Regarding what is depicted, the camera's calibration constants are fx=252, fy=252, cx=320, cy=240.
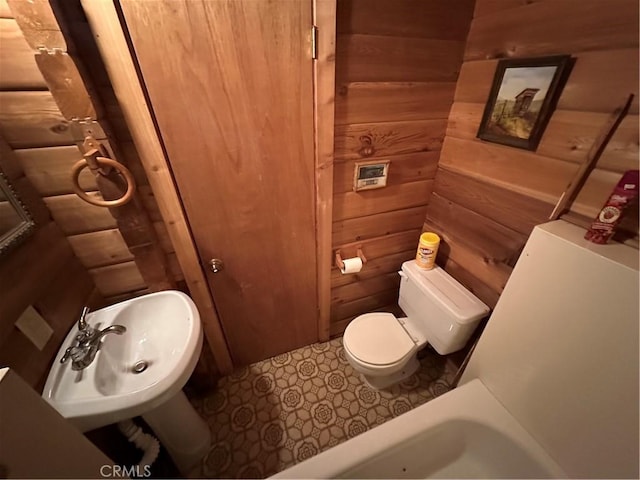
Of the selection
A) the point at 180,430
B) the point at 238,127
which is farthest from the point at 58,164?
the point at 180,430

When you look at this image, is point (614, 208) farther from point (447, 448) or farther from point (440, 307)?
point (447, 448)

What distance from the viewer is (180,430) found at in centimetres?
107

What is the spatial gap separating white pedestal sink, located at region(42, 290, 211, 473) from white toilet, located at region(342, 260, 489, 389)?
2.51 ft

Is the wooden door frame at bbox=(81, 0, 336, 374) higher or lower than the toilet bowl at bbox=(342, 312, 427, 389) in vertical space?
higher

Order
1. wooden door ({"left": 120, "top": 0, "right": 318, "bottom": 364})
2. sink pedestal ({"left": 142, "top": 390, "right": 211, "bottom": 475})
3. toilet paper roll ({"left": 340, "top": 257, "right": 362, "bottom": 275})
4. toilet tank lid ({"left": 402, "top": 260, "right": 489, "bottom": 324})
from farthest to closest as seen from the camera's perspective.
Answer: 1. toilet paper roll ({"left": 340, "top": 257, "right": 362, "bottom": 275})
2. toilet tank lid ({"left": 402, "top": 260, "right": 489, "bottom": 324})
3. sink pedestal ({"left": 142, "top": 390, "right": 211, "bottom": 475})
4. wooden door ({"left": 120, "top": 0, "right": 318, "bottom": 364})

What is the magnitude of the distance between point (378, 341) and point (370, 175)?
0.85 metres

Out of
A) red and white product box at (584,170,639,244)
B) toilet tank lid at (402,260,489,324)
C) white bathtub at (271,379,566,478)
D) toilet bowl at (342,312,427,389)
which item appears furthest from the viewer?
toilet bowl at (342,312,427,389)

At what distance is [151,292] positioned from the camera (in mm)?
1088

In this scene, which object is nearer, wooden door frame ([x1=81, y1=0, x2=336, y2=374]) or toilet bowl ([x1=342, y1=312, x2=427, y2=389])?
wooden door frame ([x1=81, y1=0, x2=336, y2=374])

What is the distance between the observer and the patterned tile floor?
1223 mm

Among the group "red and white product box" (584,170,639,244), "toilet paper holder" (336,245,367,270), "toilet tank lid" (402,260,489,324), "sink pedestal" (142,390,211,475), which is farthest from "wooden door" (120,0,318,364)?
"red and white product box" (584,170,639,244)

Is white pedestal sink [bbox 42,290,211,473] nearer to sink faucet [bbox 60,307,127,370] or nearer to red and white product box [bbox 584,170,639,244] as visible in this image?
sink faucet [bbox 60,307,127,370]

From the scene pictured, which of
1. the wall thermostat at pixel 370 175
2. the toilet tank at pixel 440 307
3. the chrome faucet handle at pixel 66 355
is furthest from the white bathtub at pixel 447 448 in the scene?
the wall thermostat at pixel 370 175

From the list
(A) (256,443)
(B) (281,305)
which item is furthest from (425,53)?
(A) (256,443)
